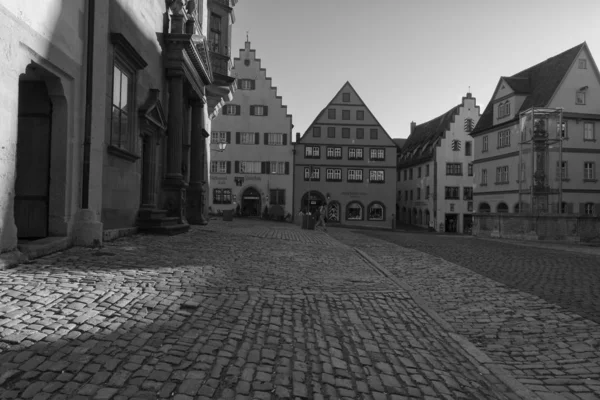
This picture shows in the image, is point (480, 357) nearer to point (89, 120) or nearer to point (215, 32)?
point (89, 120)

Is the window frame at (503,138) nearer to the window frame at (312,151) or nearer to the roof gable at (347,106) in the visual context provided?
the roof gable at (347,106)

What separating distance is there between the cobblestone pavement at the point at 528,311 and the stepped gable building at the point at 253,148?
38.4 meters

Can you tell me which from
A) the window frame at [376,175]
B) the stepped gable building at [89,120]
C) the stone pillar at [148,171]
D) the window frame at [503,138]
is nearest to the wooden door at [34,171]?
the stepped gable building at [89,120]

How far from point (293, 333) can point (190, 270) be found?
3008 millimetres

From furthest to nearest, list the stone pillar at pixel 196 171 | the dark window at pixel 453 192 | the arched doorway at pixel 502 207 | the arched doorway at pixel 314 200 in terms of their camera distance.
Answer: the dark window at pixel 453 192 → the arched doorway at pixel 314 200 → the arched doorway at pixel 502 207 → the stone pillar at pixel 196 171

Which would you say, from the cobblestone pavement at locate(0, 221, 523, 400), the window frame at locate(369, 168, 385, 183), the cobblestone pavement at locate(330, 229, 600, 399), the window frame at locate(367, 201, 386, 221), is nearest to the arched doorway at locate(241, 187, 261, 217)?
the window frame at locate(367, 201, 386, 221)

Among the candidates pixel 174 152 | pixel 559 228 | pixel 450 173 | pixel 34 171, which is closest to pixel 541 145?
pixel 559 228

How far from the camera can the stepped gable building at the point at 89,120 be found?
648 cm

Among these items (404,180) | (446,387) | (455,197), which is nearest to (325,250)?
(446,387)

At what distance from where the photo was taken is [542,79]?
39.0m

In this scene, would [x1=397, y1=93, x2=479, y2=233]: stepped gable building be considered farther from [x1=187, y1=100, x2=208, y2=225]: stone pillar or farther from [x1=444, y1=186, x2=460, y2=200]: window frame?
[x1=187, y1=100, x2=208, y2=225]: stone pillar

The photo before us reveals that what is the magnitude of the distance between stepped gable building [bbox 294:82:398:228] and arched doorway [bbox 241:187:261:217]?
4895 millimetres

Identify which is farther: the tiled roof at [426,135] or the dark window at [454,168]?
the tiled roof at [426,135]

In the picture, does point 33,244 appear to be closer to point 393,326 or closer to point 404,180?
point 393,326
